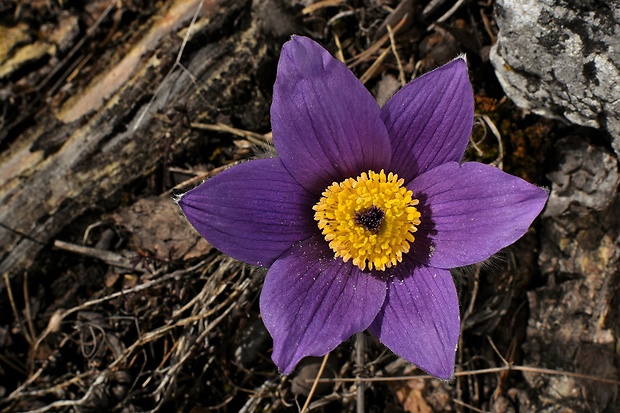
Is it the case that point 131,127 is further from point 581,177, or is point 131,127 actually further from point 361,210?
point 581,177

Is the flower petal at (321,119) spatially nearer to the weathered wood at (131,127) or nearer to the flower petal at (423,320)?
the flower petal at (423,320)

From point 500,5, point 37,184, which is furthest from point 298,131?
point 37,184

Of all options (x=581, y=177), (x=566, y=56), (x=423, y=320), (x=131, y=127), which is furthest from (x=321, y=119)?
(x=581, y=177)

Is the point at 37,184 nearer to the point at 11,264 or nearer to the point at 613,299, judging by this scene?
the point at 11,264

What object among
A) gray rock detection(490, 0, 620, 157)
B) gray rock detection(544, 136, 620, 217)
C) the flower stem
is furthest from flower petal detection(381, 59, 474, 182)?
the flower stem

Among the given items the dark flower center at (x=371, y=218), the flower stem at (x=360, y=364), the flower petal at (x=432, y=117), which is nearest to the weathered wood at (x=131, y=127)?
the flower petal at (x=432, y=117)
